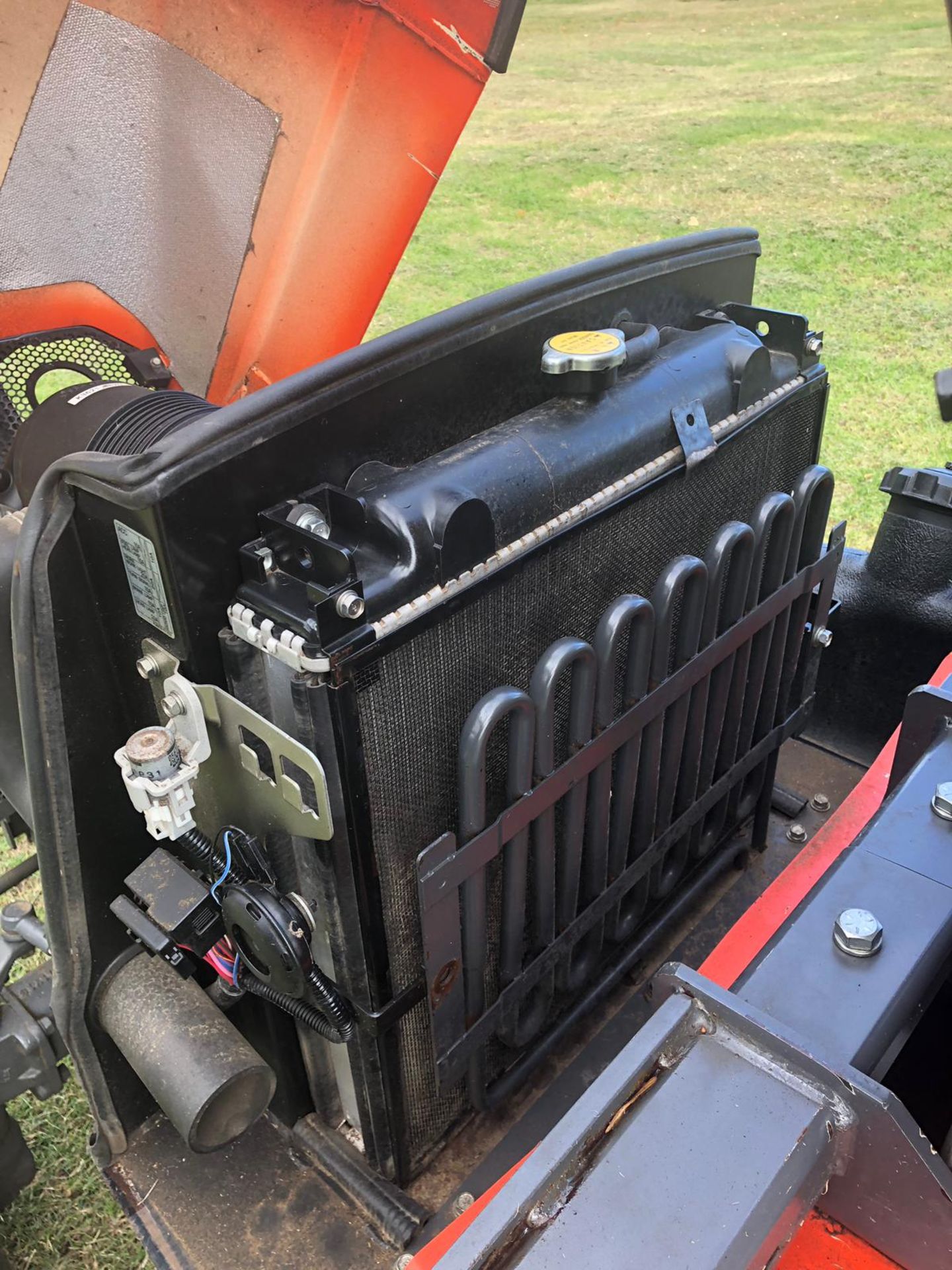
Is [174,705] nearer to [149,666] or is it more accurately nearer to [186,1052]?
[149,666]

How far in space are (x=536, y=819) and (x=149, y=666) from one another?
431 mm

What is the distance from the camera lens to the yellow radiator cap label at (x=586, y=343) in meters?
1.05

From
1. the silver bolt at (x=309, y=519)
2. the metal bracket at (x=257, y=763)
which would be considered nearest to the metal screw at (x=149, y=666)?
the metal bracket at (x=257, y=763)

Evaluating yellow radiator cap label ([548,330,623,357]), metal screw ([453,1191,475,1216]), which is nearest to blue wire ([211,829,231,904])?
metal screw ([453,1191,475,1216])

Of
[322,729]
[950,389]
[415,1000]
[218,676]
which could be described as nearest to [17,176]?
[218,676]

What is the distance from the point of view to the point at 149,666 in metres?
0.92

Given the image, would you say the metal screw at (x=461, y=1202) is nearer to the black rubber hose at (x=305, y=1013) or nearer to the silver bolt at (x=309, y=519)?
the black rubber hose at (x=305, y=1013)

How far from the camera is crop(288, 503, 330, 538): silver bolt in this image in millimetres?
874

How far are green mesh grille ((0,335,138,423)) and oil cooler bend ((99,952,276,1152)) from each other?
76 cm

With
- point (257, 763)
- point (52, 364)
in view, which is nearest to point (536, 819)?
point (257, 763)

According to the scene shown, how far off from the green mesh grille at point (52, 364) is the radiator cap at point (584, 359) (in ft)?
2.15

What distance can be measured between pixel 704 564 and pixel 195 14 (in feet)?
3.08

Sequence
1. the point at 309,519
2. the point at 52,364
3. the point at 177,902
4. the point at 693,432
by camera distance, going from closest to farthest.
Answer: the point at 309,519, the point at 177,902, the point at 693,432, the point at 52,364

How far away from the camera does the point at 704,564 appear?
113 cm
